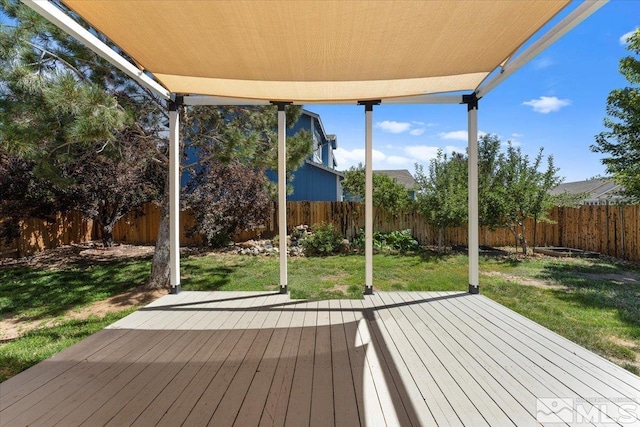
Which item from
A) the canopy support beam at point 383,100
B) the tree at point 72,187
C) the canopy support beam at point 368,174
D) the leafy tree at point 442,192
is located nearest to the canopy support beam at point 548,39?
the canopy support beam at point 383,100

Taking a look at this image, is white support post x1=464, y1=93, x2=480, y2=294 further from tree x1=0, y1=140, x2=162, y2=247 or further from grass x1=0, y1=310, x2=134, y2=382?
tree x1=0, y1=140, x2=162, y2=247

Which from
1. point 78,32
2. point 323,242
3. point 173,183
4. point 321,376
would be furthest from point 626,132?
point 78,32

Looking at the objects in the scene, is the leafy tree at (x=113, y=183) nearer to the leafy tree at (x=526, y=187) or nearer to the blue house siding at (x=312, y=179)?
the blue house siding at (x=312, y=179)

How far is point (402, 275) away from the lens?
5.89 m

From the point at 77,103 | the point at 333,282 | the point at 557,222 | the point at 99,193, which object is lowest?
the point at 333,282

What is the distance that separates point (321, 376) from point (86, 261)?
24.0 ft

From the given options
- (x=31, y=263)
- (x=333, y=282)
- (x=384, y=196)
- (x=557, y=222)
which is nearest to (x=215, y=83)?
(x=333, y=282)

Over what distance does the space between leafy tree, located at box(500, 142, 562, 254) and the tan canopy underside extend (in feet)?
16.7

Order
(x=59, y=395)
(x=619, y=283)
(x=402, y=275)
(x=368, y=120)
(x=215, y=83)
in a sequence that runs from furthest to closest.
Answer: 1. (x=402, y=275)
2. (x=619, y=283)
3. (x=368, y=120)
4. (x=215, y=83)
5. (x=59, y=395)

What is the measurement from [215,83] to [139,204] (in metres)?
6.02

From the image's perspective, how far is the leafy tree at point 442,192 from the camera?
7621 mm

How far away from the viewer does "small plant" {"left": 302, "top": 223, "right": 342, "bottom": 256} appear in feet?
25.8

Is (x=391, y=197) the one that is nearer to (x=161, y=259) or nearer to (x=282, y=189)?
(x=282, y=189)

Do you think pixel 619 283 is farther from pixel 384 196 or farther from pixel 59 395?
pixel 59 395
